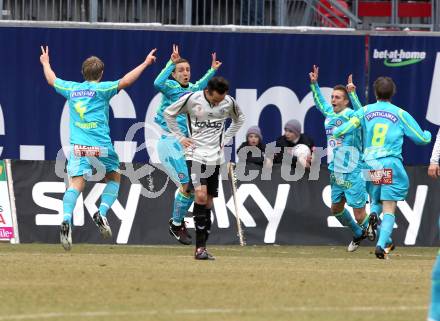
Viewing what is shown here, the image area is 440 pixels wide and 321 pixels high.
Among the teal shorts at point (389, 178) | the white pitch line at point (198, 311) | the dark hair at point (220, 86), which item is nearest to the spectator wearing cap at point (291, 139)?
the teal shorts at point (389, 178)

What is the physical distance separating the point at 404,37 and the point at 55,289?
11092 millimetres

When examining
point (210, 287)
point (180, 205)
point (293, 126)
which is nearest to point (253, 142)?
point (293, 126)

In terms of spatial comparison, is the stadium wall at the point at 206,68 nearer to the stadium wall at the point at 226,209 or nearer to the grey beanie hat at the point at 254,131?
the grey beanie hat at the point at 254,131

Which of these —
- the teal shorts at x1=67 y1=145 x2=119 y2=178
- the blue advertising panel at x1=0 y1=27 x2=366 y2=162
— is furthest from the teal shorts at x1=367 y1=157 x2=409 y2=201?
the blue advertising panel at x1=0 y1=27 x2=366 y2=162

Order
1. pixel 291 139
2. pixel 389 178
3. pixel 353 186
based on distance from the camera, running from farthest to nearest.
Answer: pixel 291 139 → pixel 353 186 → pixel 389 178

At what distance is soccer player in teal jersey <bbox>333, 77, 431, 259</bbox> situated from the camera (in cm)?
1455

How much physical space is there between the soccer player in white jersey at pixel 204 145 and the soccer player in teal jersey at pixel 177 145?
5.22ft

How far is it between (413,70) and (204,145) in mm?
7438

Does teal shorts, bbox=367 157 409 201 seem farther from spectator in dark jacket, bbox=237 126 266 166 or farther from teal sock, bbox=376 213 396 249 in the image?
spectator in dark jacket, bbox=237 126 266 166

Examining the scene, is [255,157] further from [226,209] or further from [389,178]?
[389,178]

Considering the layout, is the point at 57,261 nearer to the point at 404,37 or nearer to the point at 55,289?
the point at 55,289

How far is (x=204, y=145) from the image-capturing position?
46.0ft

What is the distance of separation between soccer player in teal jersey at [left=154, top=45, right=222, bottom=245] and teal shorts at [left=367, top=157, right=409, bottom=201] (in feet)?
8.44

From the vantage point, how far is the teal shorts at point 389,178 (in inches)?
573
